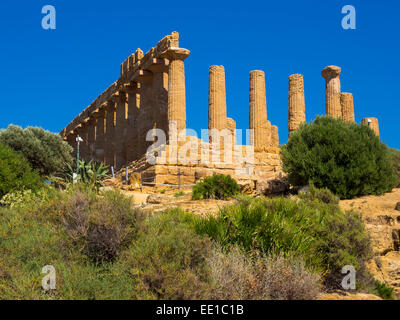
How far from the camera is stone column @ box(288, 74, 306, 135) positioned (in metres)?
31.0

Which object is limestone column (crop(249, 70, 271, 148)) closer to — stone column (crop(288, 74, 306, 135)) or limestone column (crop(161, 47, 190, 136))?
stone column (crop(288, 74, 306, 135))

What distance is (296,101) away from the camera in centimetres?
3117

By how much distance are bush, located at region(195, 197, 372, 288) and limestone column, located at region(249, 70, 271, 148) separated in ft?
69.5

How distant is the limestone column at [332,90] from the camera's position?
31250 mm

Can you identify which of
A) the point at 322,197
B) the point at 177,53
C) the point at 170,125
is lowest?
the point at 322,197

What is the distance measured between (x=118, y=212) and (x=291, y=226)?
3338 mm

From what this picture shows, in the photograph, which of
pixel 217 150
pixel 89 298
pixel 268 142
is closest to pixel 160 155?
pixel 217 150

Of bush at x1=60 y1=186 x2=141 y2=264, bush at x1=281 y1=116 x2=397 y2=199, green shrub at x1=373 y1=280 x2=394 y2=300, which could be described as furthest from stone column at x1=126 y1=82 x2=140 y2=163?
green shrub at x1=373 y1=280 x2=394 y2=300

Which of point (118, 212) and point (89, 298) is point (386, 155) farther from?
point (89, 298)

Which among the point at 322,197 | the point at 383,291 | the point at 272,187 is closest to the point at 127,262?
the point at 383,291

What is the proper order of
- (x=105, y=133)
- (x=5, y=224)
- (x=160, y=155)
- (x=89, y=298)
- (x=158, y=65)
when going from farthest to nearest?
1. (x=105, y=133)
2. (x=158, y=65)
3. (x=160, y=155)
4. (x=5, y=224)
5. (x=89, y=298)

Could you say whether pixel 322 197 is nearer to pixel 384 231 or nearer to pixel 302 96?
pixel 384 231

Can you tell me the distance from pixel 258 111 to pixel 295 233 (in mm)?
23306

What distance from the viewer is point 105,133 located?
125ft
